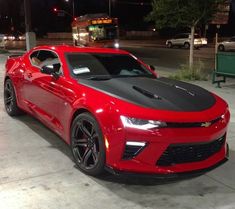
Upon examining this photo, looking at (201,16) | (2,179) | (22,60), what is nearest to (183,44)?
(201,16)

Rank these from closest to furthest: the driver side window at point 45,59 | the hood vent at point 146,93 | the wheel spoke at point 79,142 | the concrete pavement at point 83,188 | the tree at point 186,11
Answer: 1. the concrete pavement at point 83,188
2. the hood vent at point 146,93
3. the wheel spoke at point 79,142
4. the driver side window at point 45,59
5. the tree at point 186,11

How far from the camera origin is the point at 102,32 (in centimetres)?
2908

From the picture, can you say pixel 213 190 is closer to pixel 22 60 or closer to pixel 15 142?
pixel 15 142

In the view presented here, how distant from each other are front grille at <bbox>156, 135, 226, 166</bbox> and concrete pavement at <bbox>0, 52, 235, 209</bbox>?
0.36 metres

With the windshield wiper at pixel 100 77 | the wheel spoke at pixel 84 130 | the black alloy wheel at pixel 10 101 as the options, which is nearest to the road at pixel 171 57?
the black alloy wheel at pixel 10 101

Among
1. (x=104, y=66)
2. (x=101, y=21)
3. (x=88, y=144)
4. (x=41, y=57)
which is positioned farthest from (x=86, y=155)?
(x=101, y=21)

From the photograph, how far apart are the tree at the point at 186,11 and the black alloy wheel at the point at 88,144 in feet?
31.0

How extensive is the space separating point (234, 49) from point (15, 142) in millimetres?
29388

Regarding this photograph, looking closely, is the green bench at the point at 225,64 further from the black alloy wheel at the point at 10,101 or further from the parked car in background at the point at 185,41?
the parked car in background at the point at 185,41

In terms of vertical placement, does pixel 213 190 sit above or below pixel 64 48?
below

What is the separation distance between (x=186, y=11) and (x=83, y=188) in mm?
10725

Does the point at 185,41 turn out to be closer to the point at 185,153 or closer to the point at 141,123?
the point at 185,153

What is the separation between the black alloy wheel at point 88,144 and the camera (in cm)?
464

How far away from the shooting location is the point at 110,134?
4434 mm
